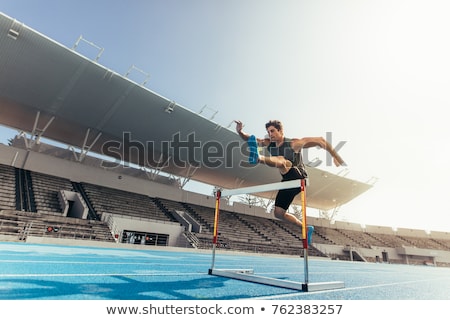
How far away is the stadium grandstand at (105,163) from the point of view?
12854mm

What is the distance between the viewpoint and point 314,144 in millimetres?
3422

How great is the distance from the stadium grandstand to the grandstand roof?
0.06 meters

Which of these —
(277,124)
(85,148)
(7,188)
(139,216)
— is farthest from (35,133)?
(277,124)

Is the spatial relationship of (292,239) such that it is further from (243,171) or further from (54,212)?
(54,212)

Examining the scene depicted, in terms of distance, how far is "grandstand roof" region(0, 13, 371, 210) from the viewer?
12.9 meters

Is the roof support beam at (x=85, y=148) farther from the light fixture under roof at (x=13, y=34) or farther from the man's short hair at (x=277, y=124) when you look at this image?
the man's short hair at (x=277, y=124)

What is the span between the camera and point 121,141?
1881 cm

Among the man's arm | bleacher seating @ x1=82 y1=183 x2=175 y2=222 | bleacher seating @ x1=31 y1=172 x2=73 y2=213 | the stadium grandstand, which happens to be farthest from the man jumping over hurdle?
bleacher seating @ x1=82 y1=183 x2=175 y2=222

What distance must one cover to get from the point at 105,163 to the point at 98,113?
627 centimetres

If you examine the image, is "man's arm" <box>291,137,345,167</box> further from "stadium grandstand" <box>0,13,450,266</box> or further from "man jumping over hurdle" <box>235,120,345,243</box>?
"stadium grandstand" <box>0,13,450,266</box>

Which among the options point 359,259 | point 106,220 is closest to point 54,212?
point 106,220

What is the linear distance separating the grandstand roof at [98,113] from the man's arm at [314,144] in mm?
13722

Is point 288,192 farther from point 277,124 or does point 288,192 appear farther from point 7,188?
point 7,188

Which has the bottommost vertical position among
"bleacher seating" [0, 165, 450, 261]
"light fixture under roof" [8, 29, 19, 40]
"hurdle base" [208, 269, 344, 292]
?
"hurdle base" [208, 269, 344, 292]
